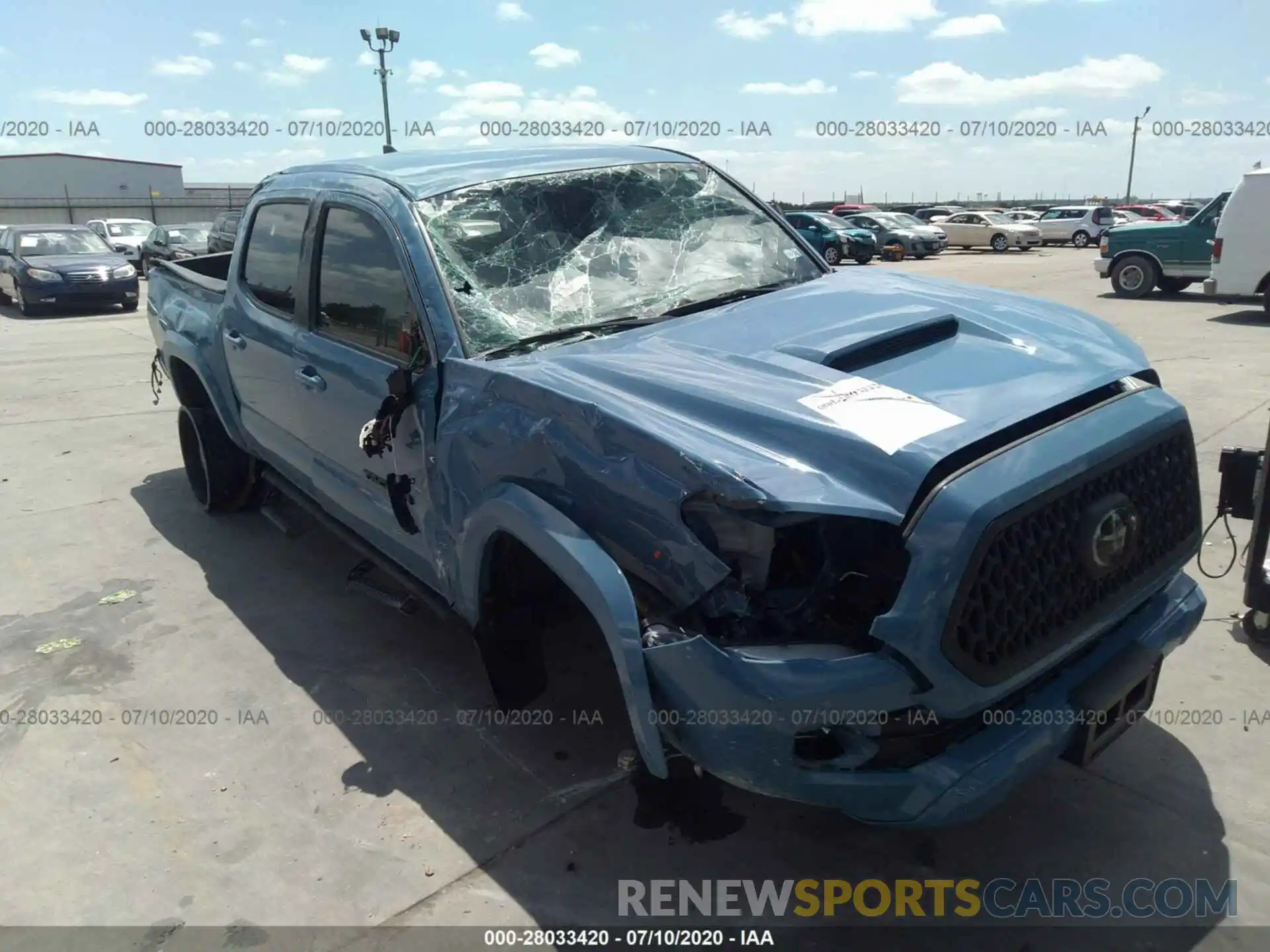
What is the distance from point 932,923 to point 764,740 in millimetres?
851

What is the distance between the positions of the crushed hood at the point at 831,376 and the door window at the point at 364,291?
57 cm

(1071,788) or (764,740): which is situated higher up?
(764,740)

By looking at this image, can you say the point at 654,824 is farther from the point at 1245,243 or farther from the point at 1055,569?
the point at 1245,243

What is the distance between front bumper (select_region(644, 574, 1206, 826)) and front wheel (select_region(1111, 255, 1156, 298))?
1623cm

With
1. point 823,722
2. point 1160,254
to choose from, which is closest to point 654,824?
point 823,722

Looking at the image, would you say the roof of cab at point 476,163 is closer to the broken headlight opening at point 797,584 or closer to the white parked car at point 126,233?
the broken headlight opening at point 797,584

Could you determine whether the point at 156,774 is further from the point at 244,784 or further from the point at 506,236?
the point at 506,236

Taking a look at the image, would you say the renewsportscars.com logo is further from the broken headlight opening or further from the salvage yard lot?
the broken headlight opening

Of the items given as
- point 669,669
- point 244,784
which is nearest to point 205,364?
point 244,784

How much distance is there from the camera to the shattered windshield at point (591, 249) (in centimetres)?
317

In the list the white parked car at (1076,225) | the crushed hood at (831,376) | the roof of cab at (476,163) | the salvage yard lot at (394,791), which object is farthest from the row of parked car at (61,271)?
the white parked car at (1076,225)

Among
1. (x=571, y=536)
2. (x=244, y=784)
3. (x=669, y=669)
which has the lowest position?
(x=244, y=784)

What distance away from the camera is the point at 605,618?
228 centimetres

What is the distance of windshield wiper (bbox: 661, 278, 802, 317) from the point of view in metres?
3.28
